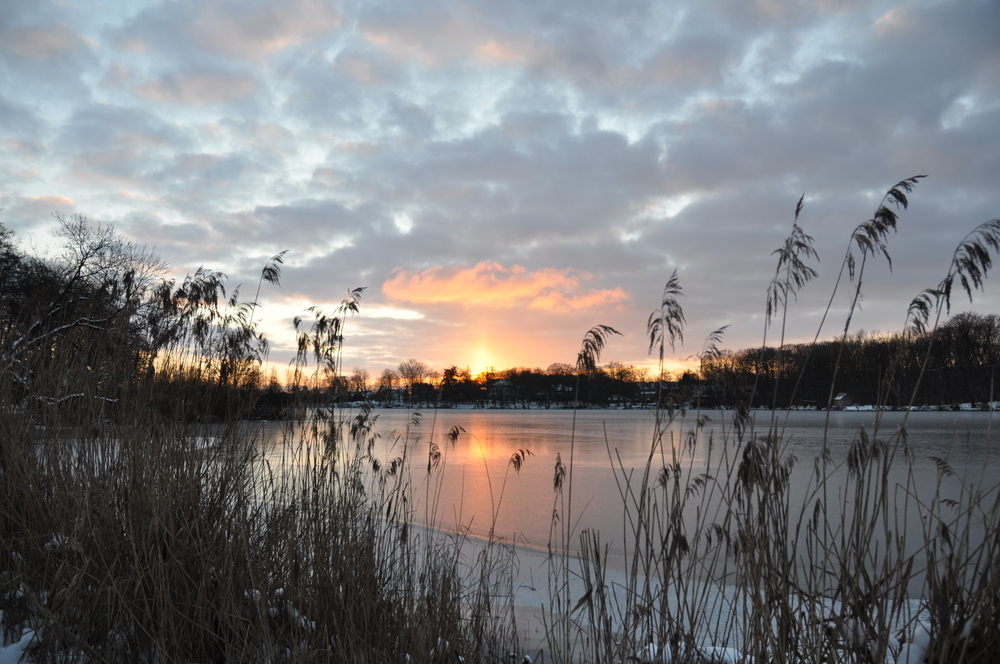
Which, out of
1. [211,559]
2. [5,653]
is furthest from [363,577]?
[5,653]

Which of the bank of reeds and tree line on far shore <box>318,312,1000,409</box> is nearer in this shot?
the bank of reeds

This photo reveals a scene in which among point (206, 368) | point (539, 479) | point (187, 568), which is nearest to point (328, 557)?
point (187, 568)

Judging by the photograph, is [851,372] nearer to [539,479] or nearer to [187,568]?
[187,568]

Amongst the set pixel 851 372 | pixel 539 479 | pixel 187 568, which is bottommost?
pixel 539 479

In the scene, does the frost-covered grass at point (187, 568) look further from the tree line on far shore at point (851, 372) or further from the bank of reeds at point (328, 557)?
the tree line on far shore at point (851, 372)

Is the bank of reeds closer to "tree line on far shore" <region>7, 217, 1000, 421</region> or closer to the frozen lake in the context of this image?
"tree line on far shore" <region>7, 217, 1000, 421</region>

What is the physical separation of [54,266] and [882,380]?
123ft

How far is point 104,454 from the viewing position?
11.9ft

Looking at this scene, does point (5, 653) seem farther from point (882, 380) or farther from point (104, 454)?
point (882, 380)

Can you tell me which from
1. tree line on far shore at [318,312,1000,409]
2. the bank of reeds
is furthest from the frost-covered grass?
tree line on far shore at [318,312,1000,409]

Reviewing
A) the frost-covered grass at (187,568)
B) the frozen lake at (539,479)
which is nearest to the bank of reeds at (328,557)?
the frost-covered grass at (187,568)

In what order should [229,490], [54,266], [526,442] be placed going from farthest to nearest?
1. [54,266]
2. [526,442]
3. [229,490]


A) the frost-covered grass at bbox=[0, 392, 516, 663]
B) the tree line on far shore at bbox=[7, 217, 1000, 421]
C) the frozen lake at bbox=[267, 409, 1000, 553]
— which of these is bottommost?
the frozen lake at bbox=[267, 409, 1000, 553]

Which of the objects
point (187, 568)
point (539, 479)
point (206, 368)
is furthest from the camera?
point (539, 479)
